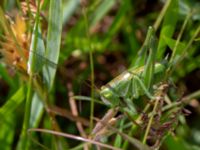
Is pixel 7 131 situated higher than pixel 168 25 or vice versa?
pixel 168 25

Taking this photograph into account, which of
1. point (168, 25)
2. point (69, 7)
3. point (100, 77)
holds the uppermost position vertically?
point (69, 7)

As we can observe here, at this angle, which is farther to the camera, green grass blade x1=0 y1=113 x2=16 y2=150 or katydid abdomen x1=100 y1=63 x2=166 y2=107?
green grass blade x1=0 y1=113 x2=16 y2=150

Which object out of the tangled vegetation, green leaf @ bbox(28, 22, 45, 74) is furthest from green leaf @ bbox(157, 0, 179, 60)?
green leaf @ bbox(28, 22, 45, 74)

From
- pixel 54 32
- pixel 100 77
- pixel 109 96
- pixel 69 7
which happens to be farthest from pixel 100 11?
pixel 109 96

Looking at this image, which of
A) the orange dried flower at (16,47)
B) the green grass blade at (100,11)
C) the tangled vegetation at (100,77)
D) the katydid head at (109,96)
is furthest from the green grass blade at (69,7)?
the katydid head at (109,96)

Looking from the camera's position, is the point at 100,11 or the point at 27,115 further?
the point at 100,11

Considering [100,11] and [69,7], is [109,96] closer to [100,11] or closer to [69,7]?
[100,11]

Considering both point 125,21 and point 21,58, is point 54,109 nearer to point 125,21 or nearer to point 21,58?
point 21,58

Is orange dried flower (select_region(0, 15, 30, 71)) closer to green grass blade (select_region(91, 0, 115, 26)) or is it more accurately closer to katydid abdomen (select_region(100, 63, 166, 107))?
katydid abdomen (select_region(100, 63, 166, 107))
